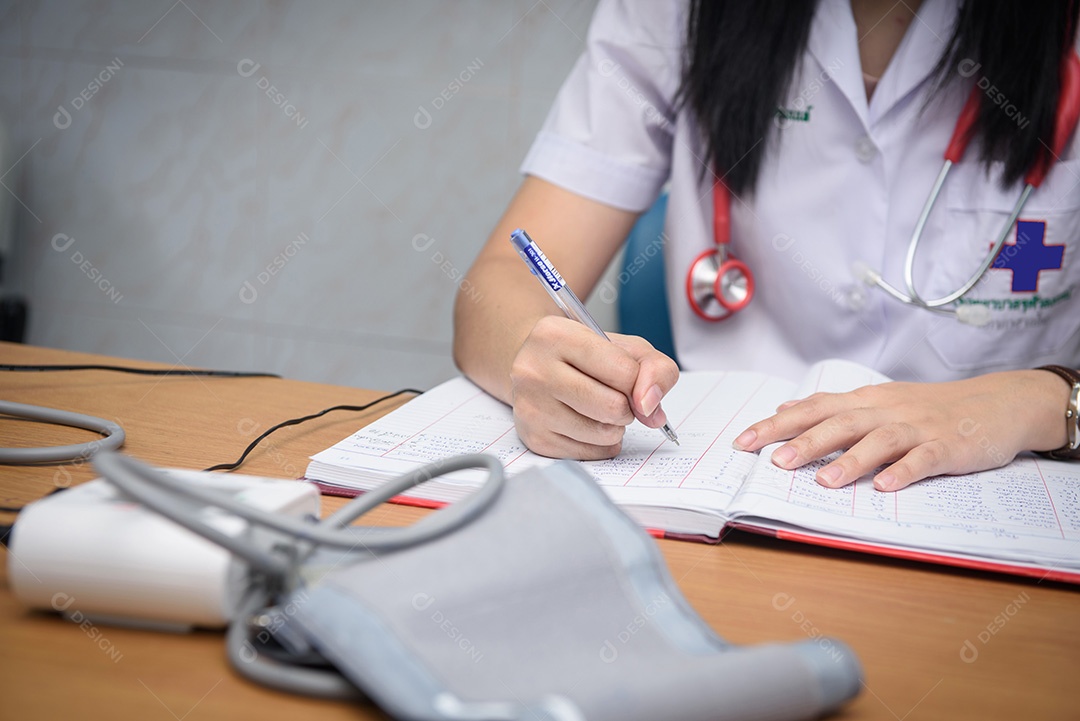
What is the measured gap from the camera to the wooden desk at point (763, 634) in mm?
352

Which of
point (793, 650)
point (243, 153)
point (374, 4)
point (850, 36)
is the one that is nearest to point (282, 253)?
point (243, 153)

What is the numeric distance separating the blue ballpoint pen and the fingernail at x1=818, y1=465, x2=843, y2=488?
109 mm

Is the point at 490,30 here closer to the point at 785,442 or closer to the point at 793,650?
the point at 785,442

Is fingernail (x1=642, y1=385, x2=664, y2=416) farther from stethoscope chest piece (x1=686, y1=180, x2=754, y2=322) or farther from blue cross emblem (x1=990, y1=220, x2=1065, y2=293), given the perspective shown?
blue cross emblem (x1=990, y1=220, x2=1065, y2=293)

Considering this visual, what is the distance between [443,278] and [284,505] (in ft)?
4.78

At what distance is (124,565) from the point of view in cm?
38

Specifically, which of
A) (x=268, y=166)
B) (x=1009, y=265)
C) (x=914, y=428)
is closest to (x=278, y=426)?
(x=914, y=428)

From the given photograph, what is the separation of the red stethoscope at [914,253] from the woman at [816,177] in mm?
12

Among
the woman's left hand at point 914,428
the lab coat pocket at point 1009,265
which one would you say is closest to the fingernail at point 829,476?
the woman's left hand at point 914,428

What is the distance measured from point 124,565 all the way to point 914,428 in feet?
1.72

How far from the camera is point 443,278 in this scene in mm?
1861

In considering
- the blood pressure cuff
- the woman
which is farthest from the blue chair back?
the blood pressure cuff

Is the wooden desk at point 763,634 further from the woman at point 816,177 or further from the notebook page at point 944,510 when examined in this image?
the woman at point 816,177

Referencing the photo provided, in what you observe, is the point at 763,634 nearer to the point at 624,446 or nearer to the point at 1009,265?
the point at 624,446
